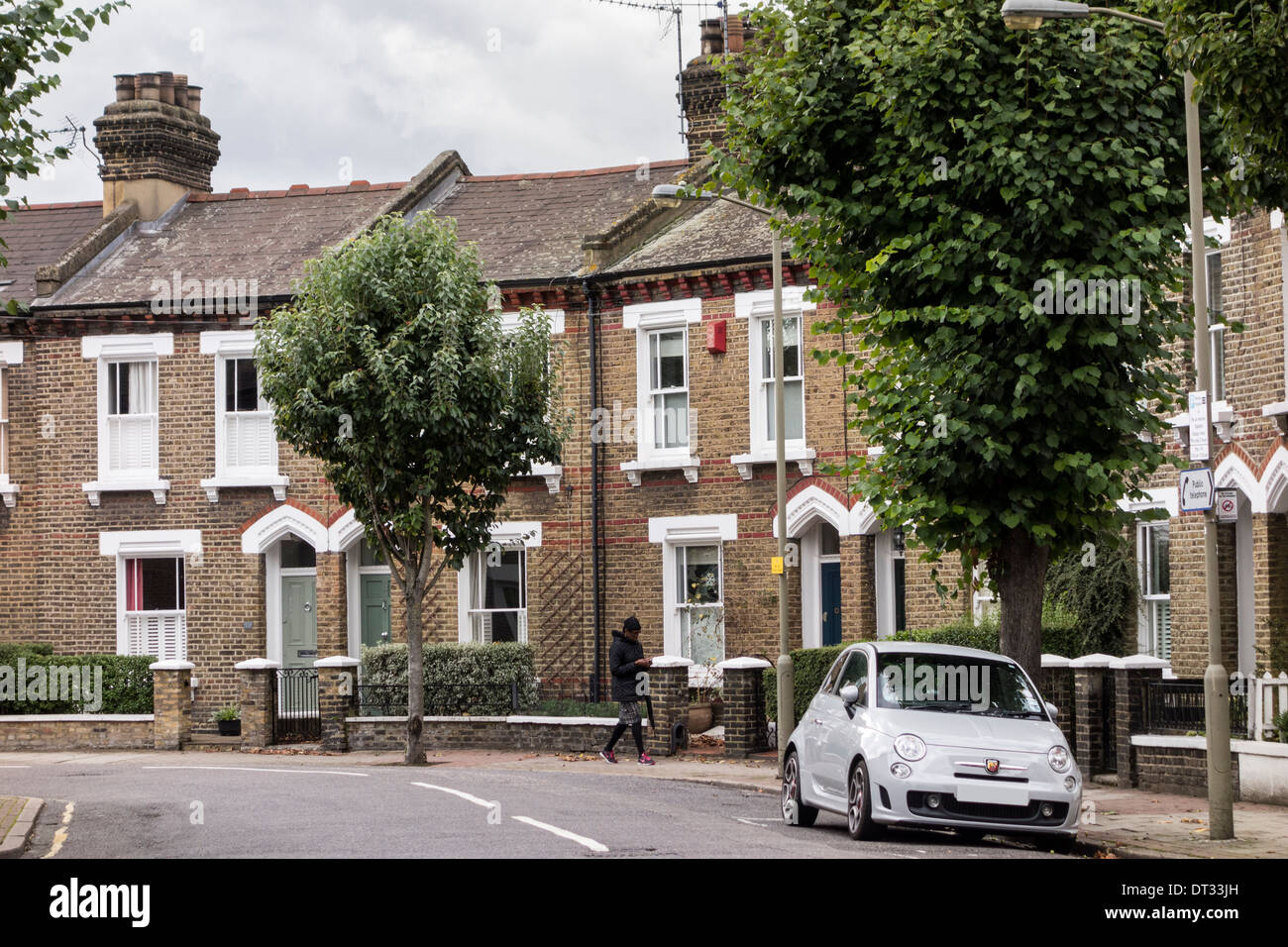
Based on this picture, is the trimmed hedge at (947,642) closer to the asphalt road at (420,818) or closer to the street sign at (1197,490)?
the asphalt road at (420,818)

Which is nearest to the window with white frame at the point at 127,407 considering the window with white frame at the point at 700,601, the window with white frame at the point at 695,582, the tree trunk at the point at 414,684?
the tree trunk at the point at 414,684

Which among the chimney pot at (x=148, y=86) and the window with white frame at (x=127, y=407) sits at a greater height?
the chimney pot at (x=148, y=86)

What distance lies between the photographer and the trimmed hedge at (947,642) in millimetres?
22828

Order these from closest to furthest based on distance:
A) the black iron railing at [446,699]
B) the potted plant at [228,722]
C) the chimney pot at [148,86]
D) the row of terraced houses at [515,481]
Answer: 1. the black iron railing at [446,699]
2. the row of terraced houses at [515,481]
3. the potted plant at [228,722]
4. the chimney pot at [148,86]

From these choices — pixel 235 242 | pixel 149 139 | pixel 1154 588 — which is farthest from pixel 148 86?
pixel 1154 588

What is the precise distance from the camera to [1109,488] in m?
14.9

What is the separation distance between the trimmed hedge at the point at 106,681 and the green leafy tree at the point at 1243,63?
877 inches

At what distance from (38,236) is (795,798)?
25.0 metres

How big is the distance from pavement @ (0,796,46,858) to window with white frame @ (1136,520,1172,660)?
14.4m

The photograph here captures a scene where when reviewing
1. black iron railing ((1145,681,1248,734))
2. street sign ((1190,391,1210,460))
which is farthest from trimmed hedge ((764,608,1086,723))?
street sign ((1190,391,1210,460))

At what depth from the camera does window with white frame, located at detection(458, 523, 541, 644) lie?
29500mm

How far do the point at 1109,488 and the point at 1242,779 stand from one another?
13.4 ft

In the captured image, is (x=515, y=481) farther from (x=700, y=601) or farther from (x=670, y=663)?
(x=670, y=663)

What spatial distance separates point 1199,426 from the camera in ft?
45.8
